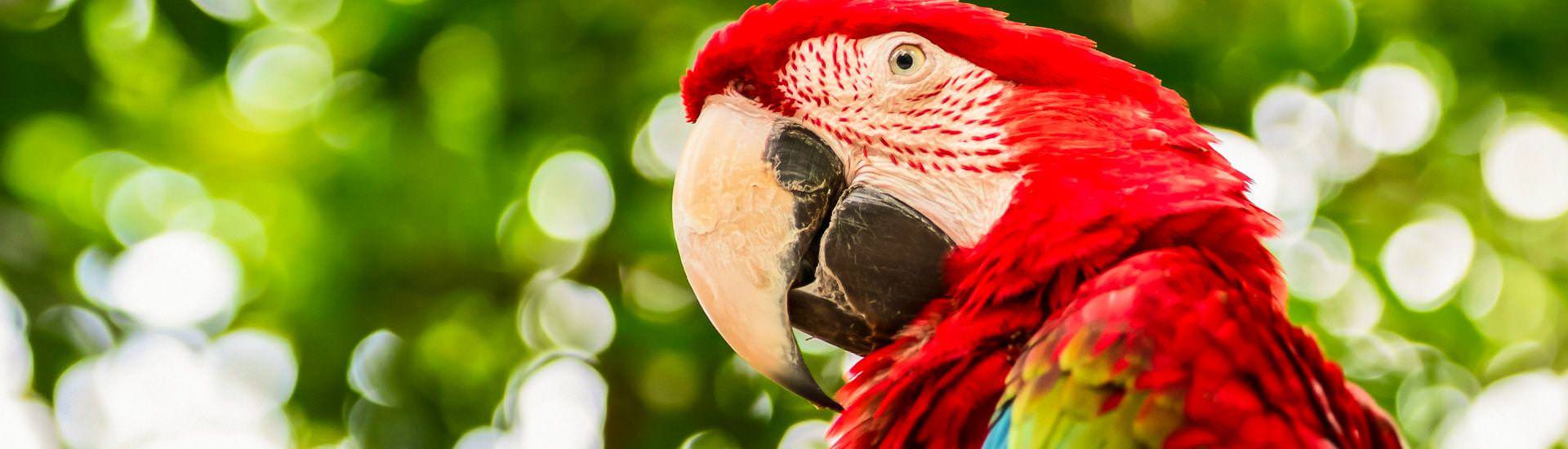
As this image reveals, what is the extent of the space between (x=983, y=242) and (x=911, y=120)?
6.8 inches

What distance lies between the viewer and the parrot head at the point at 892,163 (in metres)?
1.16

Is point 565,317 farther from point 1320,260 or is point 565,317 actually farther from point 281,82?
point 1320,260

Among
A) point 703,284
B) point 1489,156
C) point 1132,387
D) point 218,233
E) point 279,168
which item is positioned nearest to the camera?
point 1132,387

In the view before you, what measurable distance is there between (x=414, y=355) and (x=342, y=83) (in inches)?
24.5

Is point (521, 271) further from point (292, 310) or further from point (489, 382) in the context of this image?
point (292, 310)

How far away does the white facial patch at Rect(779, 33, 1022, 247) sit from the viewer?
1217 mm

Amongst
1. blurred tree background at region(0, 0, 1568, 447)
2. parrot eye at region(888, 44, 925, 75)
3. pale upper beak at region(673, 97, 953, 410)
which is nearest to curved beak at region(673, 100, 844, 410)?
pale upper beak at region(673, 97, 953, 410)

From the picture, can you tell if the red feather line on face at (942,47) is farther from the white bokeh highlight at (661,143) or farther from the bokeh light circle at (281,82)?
the bokeh light circle at (281,82)

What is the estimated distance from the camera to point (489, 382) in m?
2.70

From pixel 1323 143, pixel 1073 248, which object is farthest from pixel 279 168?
pixel 1323 143

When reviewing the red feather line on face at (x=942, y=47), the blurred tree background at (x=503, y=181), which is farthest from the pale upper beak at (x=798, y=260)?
the blurred tree background at (x=503, y=181)

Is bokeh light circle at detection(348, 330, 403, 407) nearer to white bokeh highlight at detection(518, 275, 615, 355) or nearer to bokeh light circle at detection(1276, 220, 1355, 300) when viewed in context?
white bokeh highlight at detection(518, 275, 615, 355)

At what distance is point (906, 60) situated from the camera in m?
1.28

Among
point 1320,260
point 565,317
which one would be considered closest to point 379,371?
point 565,317
